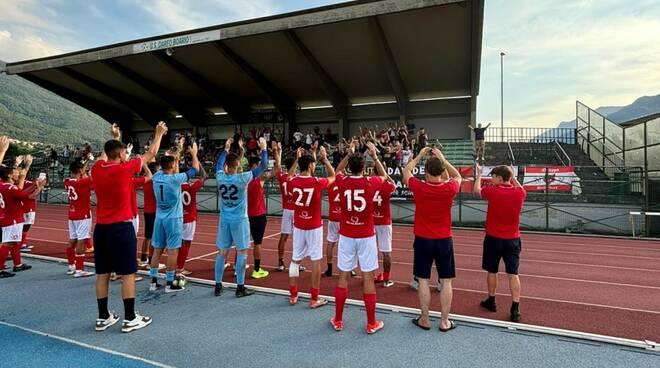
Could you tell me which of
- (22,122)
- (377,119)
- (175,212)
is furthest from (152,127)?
(22,122)

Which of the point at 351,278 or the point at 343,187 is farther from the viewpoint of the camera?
the point at 351,278

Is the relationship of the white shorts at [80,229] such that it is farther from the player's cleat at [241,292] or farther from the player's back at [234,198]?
the player's cleat at [241,292]

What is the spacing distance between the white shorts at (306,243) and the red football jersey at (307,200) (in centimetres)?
7

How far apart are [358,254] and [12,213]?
6623 millimetres

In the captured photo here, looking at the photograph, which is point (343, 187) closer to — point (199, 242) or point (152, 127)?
point (199, 242)

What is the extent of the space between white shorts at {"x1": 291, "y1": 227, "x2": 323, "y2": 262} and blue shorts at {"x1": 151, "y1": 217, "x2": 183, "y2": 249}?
189 cm

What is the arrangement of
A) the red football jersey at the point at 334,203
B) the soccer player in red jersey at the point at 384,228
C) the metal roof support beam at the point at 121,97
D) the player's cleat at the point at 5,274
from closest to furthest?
the red football jersey at the point at 334,203
the soccer player in red jersey at the point at 384,228
the player's cleat at the point at 5,274
the metal roof support beam at the point at 121,97

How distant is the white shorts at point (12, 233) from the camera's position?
21.3ft

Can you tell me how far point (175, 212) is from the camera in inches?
219

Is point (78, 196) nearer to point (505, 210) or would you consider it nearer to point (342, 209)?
point (342, 209)

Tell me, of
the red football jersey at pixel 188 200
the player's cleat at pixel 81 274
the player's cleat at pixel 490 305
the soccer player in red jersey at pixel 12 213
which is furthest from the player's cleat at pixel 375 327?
the soccer player in red jersey at pixel 12 213

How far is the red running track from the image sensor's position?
15.4 ft

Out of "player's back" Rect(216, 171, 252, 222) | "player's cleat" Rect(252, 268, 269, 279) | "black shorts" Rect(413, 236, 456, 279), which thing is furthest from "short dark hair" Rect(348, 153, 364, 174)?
"player's cleat" Rect(252, 268, 269, 279)

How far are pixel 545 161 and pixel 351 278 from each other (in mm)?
17655
